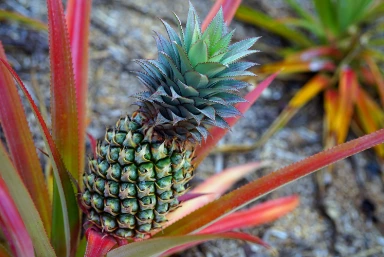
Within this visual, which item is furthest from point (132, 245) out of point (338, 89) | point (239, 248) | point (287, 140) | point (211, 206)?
point (338, 89)

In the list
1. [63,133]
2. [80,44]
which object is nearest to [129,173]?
[63,133]

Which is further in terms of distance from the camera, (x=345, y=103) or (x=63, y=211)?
(x=345, y=103)

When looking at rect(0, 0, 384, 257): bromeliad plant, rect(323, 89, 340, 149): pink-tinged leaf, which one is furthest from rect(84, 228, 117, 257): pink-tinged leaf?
rect(323, 89, 340, 149): pink-tinged leaf

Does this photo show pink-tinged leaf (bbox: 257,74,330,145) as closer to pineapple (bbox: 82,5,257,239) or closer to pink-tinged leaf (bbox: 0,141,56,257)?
Result: pineapple (bbox: 82,5,257,239)

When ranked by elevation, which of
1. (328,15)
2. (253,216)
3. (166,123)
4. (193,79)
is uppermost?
(328,15)

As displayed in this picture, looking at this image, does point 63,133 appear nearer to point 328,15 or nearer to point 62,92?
point 62,92

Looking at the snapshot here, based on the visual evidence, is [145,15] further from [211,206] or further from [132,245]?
[132,245]

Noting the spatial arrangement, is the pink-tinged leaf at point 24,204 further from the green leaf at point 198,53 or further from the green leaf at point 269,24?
the green leaf at point 269,24
